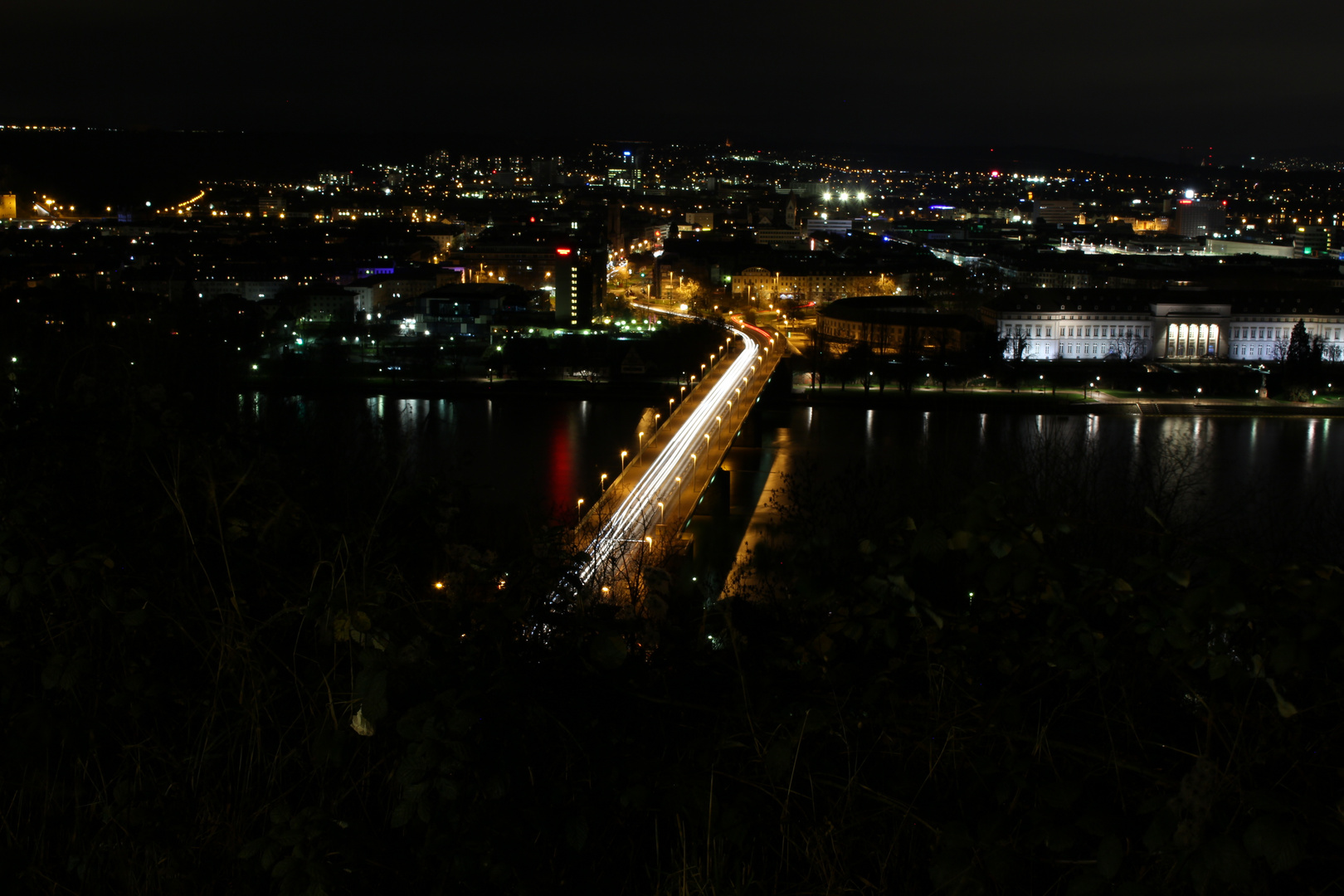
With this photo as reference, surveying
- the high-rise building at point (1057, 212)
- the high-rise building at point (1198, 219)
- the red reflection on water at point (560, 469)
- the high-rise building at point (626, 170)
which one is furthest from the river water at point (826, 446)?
the high-rise building at point (626, 170)

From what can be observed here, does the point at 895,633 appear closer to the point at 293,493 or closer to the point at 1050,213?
the point at 293,493

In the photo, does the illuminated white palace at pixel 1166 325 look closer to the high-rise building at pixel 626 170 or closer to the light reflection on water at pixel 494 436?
the light reflection on water at pixel 494 436

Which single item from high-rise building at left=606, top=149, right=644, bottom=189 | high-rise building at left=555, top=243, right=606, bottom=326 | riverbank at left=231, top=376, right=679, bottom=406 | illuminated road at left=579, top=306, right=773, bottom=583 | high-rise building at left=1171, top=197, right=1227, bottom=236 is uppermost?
Result: high-rise building at left=606, top=149, right=644, bottom=189

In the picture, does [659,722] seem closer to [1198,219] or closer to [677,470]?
[677,470]

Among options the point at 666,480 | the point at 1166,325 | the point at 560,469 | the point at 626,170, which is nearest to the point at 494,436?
the point at 560,469

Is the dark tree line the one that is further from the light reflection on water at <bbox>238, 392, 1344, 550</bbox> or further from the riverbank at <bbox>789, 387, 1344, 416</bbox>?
the riverbank at <bbox>789, 387, 1344, 416</bbox>

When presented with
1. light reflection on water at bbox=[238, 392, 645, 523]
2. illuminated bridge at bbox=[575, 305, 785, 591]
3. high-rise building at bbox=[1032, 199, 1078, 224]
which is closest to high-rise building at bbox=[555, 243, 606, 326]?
light reflection on water at bbox=[238, 392, 645, 523]
